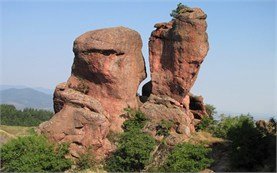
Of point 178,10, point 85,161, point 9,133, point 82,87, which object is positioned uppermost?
point 178,10

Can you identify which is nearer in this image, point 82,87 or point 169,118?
point 169,118

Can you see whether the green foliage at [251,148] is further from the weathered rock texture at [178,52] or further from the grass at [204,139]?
the weathered rock texture at [178,52]

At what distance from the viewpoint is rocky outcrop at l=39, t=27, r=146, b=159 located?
1220 inches

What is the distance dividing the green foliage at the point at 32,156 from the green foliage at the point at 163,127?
774cm

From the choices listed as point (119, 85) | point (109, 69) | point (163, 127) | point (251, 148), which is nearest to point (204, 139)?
point (163, 127)

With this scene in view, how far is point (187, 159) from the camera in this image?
2780 cm

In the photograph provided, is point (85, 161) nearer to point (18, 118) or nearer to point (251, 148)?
point (251, 148)

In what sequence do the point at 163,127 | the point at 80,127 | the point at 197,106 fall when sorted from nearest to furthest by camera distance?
the point at 80,127 → the point at 163,127 → the point at 197,106

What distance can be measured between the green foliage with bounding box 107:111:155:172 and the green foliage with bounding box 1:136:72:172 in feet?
11.6

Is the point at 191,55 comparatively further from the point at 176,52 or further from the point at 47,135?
the point at 47,135

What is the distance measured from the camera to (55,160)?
28.6 m

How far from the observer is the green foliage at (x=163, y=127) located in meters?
32.2

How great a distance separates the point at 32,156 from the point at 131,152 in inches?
279

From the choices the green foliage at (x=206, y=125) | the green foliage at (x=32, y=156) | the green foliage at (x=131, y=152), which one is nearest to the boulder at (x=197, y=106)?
the green foliage at (x=206, y=125)
